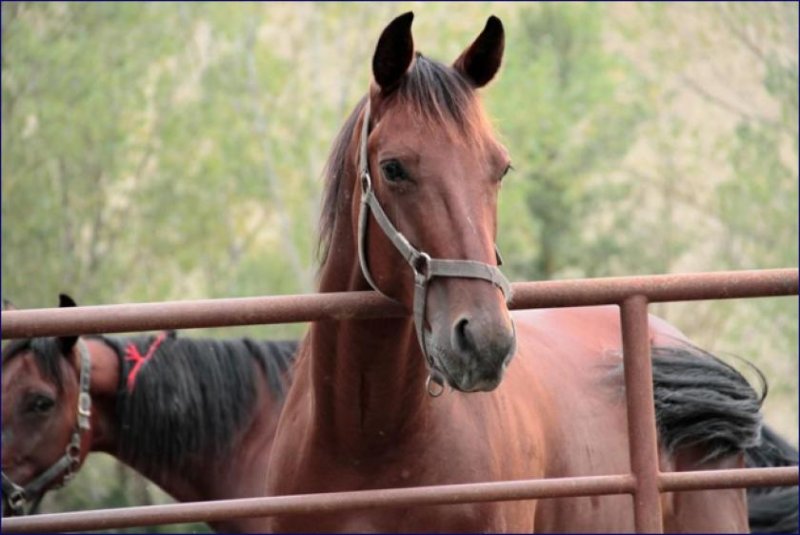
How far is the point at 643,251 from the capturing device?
57.1 ft

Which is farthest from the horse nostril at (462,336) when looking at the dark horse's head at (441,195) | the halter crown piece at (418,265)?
the halter crown piece at (418,265)

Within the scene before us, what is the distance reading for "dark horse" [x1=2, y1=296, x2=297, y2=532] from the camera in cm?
546

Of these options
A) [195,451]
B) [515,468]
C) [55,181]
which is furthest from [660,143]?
[515,468]

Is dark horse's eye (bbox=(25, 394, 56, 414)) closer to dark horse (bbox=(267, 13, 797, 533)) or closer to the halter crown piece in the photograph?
dark horse (bbox=(267, 13, 797, 533))

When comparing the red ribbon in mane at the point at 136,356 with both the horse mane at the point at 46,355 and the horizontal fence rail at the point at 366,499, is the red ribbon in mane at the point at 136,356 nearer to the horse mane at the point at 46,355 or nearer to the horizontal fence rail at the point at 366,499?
the horse mane at the point at 46,355

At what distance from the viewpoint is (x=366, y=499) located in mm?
2672

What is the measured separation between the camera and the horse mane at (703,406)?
4223 mm

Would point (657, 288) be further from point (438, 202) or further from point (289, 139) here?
point (289, 139)

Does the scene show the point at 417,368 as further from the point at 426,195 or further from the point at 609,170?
the point at 609,170

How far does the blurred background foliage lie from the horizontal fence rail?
19.5 feet

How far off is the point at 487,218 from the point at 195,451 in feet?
10.6

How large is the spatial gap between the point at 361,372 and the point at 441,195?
65 centimetres

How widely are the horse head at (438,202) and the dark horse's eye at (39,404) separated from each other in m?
2.77

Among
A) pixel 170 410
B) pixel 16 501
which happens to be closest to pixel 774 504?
pixel 170 410
